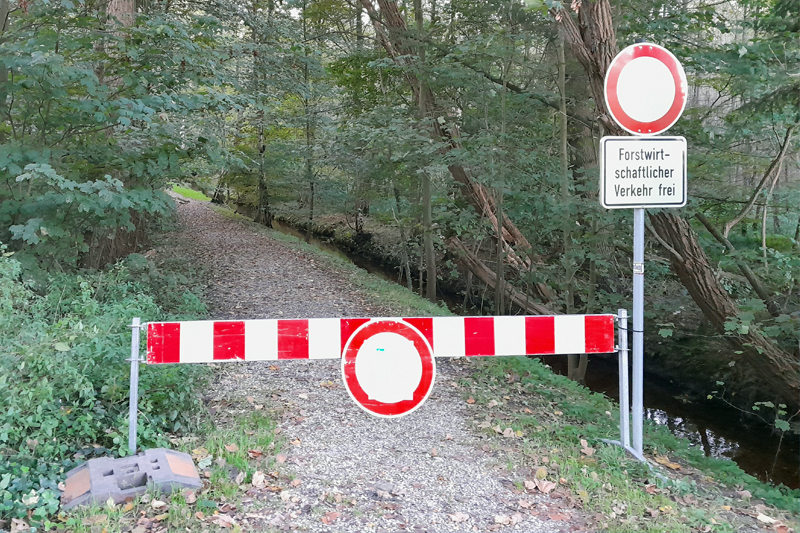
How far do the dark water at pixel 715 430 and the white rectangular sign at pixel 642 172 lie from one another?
5.56 meters

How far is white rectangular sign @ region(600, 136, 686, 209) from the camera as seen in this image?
4.01 meters

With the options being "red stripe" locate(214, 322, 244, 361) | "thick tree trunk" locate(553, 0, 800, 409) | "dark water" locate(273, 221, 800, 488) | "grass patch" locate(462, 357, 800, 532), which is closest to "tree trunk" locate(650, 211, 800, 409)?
Answer: "thick tree trunk" locate(553, 0, 800, 409)

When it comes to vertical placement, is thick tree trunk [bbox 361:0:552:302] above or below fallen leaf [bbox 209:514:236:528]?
above

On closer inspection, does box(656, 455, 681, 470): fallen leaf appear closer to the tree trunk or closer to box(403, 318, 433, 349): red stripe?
box(403, 318, 433, 349): red stripe

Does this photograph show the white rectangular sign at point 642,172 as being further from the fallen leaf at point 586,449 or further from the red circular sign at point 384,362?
the fallen leaf at point 586,449

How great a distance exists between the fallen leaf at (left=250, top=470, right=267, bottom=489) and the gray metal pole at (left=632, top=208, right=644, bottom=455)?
2.75 metres

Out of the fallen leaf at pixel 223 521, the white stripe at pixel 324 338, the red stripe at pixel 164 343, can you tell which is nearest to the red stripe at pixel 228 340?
the red stripe at pixel 164 343

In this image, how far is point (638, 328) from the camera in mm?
4211

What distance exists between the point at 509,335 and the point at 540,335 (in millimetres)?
247

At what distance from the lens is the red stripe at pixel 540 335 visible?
4055 millimetres

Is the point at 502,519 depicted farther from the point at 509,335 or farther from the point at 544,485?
the point at 509,335

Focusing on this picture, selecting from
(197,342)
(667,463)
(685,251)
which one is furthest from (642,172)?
(685,251)

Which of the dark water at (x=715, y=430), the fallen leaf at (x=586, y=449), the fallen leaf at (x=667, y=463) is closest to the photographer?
the fallen leaf at (x=586, y=449)

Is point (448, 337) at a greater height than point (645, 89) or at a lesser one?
lesser
